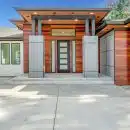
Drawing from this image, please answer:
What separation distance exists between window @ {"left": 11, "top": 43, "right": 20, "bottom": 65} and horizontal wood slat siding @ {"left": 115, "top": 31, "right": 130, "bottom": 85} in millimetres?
8252

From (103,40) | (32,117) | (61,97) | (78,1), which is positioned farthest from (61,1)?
(32,117)

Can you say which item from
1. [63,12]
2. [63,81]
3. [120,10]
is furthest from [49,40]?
[120,10]

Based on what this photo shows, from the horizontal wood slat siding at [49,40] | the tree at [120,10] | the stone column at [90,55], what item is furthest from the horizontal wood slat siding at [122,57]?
the tree at [120,10]

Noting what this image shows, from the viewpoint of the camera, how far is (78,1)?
42062mm

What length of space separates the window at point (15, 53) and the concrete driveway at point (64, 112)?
10.3 metres

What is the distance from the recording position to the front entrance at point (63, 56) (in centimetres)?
1883

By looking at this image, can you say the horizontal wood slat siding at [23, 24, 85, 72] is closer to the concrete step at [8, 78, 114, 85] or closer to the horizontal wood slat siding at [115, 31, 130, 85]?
Result: the concrete step at [8, 78, 114, 85]

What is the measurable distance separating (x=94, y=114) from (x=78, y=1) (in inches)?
1442

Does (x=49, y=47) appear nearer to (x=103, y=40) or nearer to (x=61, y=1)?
(x=103, y=40)

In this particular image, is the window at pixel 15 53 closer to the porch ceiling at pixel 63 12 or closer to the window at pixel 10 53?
the window at pixel 10 53

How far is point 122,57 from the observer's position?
45.7 feet

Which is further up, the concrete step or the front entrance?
the front entrance

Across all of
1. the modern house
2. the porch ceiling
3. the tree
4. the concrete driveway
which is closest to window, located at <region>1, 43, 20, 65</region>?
the modern house

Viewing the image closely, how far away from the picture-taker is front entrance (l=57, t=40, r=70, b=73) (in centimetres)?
1883
